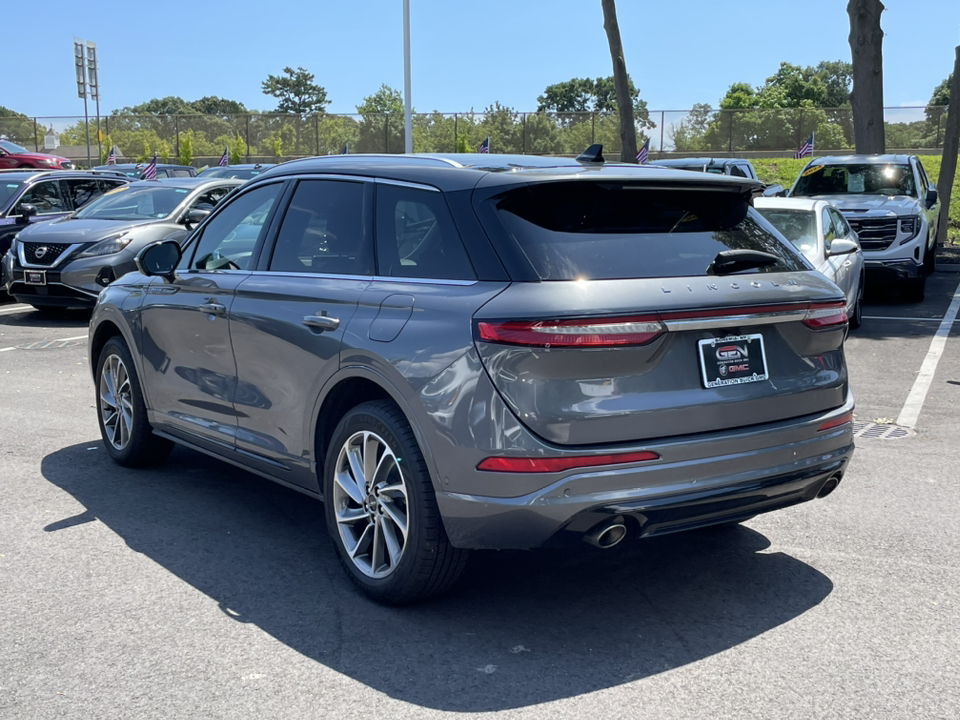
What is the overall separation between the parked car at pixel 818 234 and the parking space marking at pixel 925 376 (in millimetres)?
945

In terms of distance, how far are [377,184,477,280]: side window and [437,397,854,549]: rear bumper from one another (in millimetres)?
868

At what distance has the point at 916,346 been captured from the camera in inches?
455

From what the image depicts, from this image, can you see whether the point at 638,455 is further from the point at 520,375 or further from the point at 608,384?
the point at 520,375

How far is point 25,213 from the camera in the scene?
51.4ft

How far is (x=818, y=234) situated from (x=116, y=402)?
7438 mm

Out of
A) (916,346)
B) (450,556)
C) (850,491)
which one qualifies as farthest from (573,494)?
(916,346)

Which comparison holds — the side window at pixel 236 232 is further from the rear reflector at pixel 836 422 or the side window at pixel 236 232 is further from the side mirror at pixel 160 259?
the rear reflector at pixel 836 422

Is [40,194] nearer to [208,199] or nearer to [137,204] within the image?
[137,204]

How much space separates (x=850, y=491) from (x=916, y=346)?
20.1 feet

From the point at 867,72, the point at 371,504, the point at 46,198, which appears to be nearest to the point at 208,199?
the point at 46,198

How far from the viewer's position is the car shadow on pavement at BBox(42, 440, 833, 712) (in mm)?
3758

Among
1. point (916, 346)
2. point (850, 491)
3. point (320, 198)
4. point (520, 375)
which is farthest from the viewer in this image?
point (916, 346)

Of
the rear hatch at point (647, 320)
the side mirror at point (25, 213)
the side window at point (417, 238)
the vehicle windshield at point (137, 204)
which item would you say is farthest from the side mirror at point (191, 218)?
the rear hatch at point (647, 320)

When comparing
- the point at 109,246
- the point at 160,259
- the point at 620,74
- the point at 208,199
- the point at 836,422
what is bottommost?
the point at 836,422
